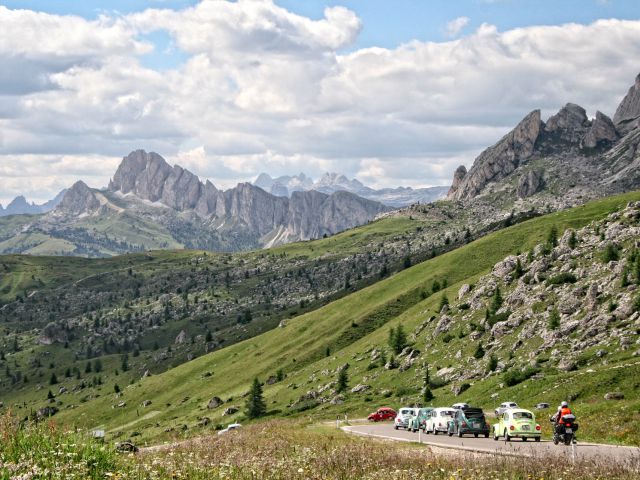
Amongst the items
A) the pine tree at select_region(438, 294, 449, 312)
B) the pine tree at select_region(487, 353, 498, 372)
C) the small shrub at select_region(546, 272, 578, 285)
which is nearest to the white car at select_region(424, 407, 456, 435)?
the pine tree at select_region(487, 353, 498, 372)

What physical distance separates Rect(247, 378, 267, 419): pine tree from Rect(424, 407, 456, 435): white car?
70.6 meters

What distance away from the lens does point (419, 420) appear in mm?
61094

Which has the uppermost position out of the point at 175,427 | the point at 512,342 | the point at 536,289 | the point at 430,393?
the point at 536,289

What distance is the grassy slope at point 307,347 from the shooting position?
142 m

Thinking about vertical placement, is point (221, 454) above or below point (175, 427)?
above

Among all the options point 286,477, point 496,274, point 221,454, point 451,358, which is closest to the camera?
point 286,477

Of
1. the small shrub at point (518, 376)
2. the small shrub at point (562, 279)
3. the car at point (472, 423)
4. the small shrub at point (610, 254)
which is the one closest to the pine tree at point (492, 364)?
the small shrub at point (518, 376)

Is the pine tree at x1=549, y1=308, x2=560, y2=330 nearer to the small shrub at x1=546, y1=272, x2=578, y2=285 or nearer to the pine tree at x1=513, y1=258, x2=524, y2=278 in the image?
the small shrub at x1=546, y1=272, x2=578, y2=285

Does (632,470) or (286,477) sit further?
(632,470)

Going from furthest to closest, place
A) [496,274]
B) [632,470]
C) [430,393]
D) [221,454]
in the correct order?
[496,274] < [430,393] < [221,454] < [632,470]

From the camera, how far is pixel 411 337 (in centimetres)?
12625

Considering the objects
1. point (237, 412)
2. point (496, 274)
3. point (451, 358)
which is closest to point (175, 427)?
point (237, 412)

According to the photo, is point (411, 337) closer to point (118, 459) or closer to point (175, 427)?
point (175, 427)

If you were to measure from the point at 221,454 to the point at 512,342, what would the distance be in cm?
8051
